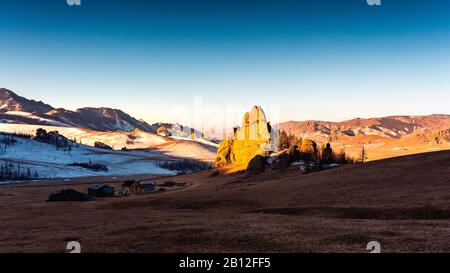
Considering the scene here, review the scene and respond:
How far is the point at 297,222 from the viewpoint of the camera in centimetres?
3177

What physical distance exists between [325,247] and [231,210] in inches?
1203

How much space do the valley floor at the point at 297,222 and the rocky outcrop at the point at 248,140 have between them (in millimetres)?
87710

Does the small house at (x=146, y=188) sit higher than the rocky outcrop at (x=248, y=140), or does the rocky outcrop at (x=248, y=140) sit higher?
the rocky outcrop at (x=248, y=140)

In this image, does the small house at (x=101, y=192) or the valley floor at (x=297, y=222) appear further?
the small house at (x=101, y=192)

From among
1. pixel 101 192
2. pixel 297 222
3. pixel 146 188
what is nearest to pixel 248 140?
pixel 146 188

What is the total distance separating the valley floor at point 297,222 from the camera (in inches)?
886

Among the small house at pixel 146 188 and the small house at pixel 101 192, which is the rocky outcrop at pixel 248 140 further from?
the small house at pixel 101 192

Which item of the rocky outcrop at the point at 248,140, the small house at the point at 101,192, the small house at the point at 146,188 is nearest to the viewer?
the small house at the point at 101,192

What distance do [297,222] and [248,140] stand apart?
135289 millimetres

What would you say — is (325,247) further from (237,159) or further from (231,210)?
(237,159)

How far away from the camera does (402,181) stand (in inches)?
2048

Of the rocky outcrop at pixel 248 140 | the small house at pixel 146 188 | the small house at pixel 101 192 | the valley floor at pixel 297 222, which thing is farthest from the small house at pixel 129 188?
the rocky outcrop at pixel 248 140

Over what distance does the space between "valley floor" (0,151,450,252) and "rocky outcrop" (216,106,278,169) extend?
87.7 metres
